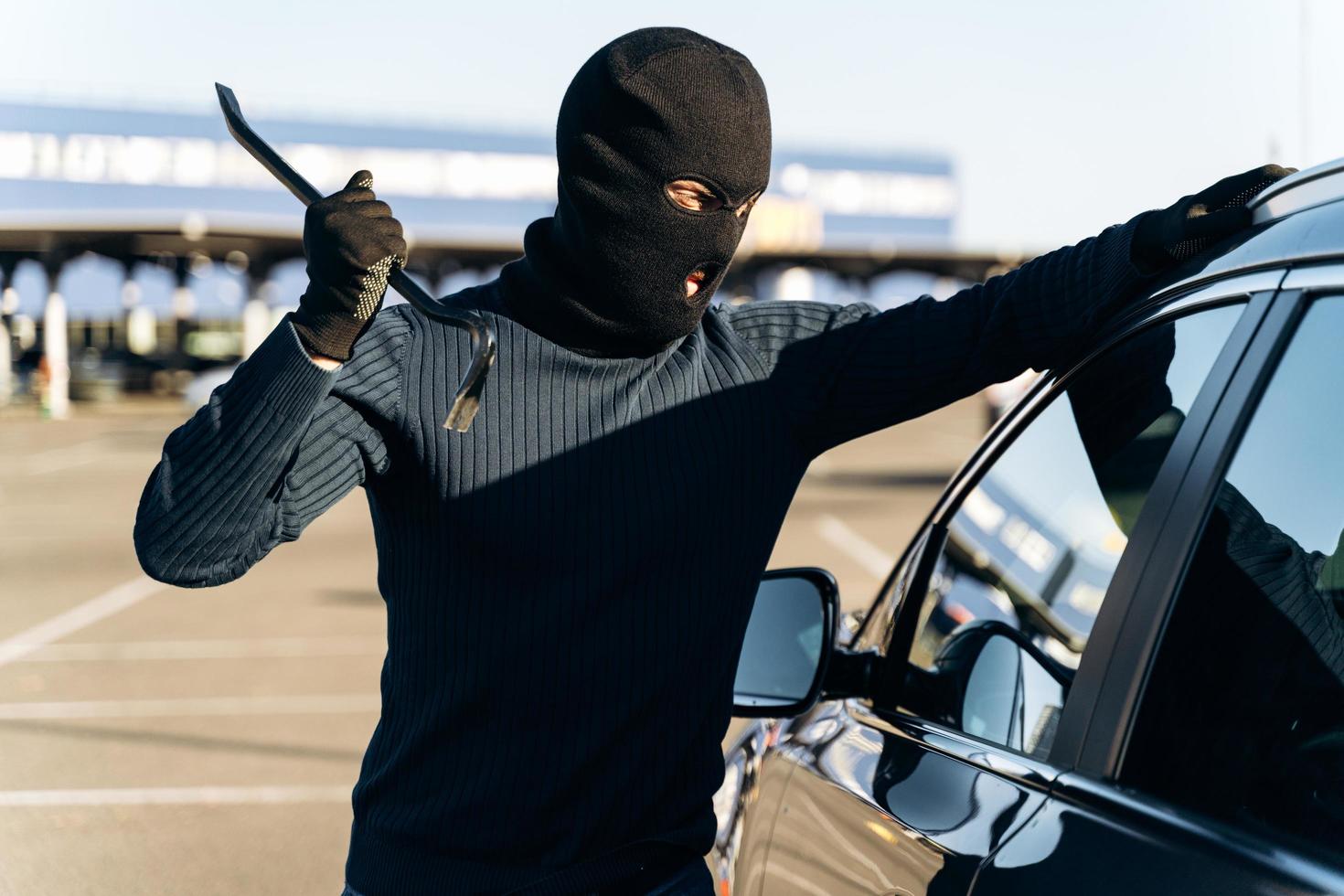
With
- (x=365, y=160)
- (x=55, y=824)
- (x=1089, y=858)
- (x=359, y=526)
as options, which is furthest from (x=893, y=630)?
(x=365, y=160)

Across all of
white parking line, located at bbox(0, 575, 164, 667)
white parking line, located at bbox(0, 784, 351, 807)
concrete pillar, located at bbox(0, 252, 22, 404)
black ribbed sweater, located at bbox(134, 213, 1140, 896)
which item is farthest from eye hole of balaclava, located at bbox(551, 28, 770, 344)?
concrete pillar, located at bbox(0, 252, 22, 404)

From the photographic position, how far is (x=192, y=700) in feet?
24.7

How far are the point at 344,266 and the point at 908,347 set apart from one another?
0.94 meters

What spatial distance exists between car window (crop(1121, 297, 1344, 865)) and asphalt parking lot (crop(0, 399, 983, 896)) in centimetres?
378

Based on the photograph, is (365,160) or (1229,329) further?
(365,160)

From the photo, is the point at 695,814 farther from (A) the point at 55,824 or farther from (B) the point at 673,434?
(A) the point at 55,824

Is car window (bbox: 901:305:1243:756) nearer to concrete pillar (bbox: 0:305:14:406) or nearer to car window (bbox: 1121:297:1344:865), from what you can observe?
car window (bbox: 1121:297:1344:865)

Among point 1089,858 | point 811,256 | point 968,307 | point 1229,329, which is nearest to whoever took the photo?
point 1089,858

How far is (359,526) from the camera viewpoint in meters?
14.7

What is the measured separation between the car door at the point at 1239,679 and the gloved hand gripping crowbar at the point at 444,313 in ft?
2.74

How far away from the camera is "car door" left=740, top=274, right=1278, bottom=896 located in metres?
1.81

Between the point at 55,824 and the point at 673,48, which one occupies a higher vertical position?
the point at 673,48

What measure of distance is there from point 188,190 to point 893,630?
59.9 metres

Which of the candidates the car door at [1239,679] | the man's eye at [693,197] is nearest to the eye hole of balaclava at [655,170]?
the man's eye at [693,197]
